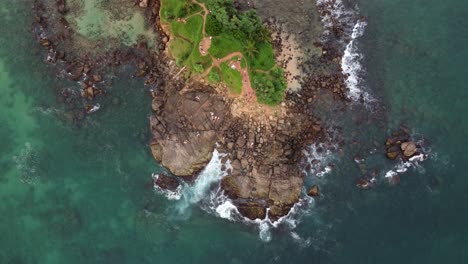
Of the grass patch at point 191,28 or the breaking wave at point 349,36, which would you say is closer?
the grass patch at point 191,28

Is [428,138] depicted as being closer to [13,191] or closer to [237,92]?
[237,92]

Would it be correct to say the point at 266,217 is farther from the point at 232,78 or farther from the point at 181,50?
the point at 181,50

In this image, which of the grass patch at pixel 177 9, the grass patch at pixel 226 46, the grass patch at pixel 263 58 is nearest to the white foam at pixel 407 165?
the grass patch at pixel 263 58

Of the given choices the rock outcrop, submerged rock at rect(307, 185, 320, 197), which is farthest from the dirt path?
submerged rock at rect(307, 185, 320, 197)

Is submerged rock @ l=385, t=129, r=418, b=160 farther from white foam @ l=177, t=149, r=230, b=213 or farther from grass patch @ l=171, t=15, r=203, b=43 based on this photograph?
grass patch @ l=171, t=15, r=203, b=43

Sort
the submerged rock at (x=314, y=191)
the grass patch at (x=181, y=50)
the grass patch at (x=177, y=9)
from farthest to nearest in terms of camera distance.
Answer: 1. the grass patch at (x=181, y=50)
2. the grass patch at (x=177, y=9)
3. the submerged rock at (x=314, y=191)

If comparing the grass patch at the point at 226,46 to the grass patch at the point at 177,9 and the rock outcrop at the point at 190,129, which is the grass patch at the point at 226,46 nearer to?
the rock outcrop at the point at 190,129
